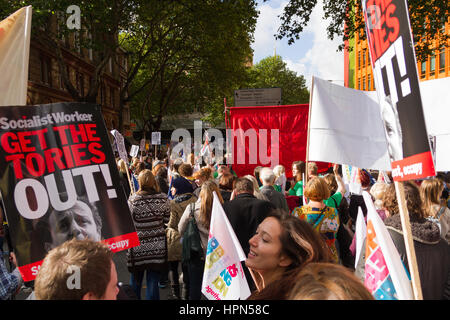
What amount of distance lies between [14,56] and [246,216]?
7.89 feet

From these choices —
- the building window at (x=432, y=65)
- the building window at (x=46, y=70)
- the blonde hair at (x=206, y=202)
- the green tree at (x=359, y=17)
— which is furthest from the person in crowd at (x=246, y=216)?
the building window at (x=432, y=65)

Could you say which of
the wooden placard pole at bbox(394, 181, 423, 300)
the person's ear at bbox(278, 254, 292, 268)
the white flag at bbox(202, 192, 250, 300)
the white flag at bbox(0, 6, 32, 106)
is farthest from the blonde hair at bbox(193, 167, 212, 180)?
the wooden placard pole at bbox(394, 181, 423, 300)

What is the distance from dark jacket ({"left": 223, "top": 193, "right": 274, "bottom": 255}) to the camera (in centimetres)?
378

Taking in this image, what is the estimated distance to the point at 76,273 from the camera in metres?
1.64

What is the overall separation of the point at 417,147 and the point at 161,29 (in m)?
22.8

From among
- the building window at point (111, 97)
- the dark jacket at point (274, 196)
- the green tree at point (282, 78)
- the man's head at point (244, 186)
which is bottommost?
the dark jacket at point (274, 196)

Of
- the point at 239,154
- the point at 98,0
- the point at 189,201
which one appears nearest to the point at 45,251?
the point at 189,201

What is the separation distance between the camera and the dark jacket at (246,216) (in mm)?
3783

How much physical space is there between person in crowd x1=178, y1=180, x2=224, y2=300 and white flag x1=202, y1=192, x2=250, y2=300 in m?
1.20

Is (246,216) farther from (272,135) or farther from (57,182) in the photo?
(272,135)

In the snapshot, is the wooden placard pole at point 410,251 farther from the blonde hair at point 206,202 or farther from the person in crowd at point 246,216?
the blonde hair at point 206,202

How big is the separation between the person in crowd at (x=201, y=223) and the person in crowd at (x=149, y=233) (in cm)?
28

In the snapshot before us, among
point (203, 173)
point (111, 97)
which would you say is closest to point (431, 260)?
point (203, 173)

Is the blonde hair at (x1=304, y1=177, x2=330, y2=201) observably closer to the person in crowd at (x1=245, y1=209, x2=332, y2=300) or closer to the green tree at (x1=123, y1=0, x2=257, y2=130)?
the person in crowd at (x1=245, y1=209, x2=332, y2=300)
